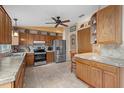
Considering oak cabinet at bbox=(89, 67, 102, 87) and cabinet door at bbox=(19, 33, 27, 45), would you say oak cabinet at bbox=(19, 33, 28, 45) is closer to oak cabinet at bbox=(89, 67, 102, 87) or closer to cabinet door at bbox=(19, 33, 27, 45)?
cabinet door at bbox=(19, 33, 27, 45)

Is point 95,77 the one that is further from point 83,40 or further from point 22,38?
point 22,38

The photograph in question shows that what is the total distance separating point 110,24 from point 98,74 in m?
1.26

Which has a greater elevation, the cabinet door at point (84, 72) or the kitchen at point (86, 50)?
the kitchen at point (86, 50)

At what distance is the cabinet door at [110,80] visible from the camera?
237cm

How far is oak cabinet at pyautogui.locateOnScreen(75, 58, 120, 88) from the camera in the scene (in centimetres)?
240

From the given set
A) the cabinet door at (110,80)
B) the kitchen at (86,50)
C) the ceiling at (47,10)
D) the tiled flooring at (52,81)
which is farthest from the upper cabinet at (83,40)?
the cabinet door at (110,80)

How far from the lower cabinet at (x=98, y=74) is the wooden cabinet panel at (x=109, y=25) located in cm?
68

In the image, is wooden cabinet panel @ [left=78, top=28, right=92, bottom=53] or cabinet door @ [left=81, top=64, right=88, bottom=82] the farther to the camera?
wooden cabinet panel @ [left=78, top=28, right=92, bottom=53]

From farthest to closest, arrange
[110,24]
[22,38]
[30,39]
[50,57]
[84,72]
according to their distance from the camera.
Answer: [50,57] < [30,39] < [22,38] < [84,72] < [110,24]

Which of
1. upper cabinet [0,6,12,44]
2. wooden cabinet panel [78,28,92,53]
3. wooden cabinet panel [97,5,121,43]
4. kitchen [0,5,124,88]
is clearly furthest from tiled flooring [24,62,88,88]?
wooden cabinet panel [78,28,92,53]

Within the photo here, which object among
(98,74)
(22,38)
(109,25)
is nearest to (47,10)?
(109,25)

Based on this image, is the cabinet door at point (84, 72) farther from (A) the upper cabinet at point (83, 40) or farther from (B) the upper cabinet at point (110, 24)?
(A) the upper cabinet at point (83, 40)

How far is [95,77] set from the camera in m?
2.98
